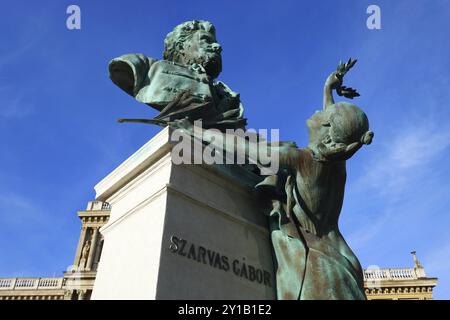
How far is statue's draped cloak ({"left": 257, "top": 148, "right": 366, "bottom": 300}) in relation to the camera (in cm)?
264

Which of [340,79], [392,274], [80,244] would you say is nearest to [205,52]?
[340,79]

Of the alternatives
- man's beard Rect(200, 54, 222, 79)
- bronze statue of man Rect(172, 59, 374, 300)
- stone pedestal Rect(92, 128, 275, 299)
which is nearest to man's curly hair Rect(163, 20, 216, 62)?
man's beard Rect(200, 54, 222, 79)

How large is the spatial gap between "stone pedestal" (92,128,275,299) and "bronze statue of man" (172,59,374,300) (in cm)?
14

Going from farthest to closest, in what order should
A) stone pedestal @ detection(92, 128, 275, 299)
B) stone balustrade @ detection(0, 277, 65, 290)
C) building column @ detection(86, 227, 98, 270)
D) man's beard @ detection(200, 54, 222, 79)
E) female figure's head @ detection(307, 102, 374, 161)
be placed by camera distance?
stone balustrade @ detection(0, 277, 65, 290) < building column @ detection(86, 227, 98, 270) < man's beard @ detection(200, 54, 222, 79) < female figure's head @ detection(307, 102, 374, 161) < stone pedestal @ detection(92, 128, 275, 299)

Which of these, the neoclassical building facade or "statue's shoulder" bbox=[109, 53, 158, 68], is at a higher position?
the neoclassical building facade

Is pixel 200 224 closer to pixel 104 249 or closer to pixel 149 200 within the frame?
pixel 149 200

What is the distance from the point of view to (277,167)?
2889mm

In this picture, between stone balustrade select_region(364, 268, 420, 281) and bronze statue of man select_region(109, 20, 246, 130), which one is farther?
stone balustrade select_region(364, 268, 420, 281)

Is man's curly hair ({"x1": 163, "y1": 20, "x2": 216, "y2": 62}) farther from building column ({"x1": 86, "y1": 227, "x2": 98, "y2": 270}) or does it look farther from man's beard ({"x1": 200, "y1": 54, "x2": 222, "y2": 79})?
building column ({"x1": 86, "y1": 227, "x2": 98, "y2": 270})

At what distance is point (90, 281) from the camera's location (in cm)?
3177

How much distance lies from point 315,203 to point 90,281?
31.7m

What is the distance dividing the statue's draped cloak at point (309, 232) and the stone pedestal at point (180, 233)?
137 mm
